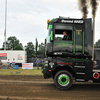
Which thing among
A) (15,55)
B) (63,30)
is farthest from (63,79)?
(15,55)

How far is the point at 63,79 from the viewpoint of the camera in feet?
18.4

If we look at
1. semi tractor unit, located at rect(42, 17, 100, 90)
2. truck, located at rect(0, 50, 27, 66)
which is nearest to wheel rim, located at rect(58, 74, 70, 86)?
semi tractor unit, located at rect(42, 17, 100, 90)

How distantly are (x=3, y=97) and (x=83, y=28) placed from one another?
4562mm

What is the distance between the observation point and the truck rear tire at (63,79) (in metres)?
5.56

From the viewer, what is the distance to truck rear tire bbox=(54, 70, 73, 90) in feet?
18.3

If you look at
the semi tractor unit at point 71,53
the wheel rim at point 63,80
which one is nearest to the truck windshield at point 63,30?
the semi tractor unit at point 71,53

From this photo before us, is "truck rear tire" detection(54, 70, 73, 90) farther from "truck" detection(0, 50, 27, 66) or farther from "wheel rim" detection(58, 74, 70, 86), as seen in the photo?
"truck" detection(0, 50, 27, 66)

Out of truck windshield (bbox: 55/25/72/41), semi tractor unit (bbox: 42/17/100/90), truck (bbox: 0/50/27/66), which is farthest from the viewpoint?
truck (bbox: 0/50/27/66)

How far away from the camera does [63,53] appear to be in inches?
221

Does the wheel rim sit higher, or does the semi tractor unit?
the semi tractor unit

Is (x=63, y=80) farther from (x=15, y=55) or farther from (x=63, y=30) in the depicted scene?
(x=15, y=55)

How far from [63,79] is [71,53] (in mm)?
1273

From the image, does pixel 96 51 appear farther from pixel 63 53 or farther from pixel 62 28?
pixel 62 28

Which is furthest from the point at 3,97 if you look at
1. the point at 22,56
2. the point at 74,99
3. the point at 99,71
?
the point at 22,56
